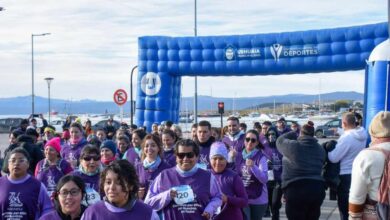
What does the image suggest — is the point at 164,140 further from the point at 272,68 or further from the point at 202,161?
the point at 272,68

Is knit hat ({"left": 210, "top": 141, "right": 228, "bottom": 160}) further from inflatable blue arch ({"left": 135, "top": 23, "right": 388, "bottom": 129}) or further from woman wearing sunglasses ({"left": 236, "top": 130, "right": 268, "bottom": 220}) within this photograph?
inflatable blue arch ({"left": 135, "top": 23, "right": 388, "bottom": 129})

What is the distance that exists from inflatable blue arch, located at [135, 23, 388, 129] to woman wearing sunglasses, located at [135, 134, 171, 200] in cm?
1324

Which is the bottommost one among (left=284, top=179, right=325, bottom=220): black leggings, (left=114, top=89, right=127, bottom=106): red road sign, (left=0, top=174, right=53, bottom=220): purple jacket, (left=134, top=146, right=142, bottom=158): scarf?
(left=284, top=179, right=325, bottom=220): black leggings

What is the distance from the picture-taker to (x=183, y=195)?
573 cm

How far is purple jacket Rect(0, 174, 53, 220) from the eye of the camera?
5.91 meters

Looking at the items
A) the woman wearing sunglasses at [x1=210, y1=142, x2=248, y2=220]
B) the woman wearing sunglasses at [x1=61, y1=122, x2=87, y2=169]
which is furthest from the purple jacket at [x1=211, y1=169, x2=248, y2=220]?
the woman wearing sunglasses at [x1=61, y1=122, x2=87, y2=169]

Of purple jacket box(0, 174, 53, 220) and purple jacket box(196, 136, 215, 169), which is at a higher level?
purple jacket box(196, 136, 215, 169)

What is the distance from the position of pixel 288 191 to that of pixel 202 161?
1131mm

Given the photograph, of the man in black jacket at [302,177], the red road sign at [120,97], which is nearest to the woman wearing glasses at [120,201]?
the man in black jacket at [302,177]

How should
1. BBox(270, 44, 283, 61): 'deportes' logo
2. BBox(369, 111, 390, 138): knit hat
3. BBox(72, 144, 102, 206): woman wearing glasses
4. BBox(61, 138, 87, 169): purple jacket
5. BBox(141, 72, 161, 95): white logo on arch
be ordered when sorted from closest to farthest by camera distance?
BBox(369, 111, 390, 138): knit hat, BBox(72, 144, 102, 206): woman wearing glasses, BBox(61, 138, 87, 169): purple jacket, BBox(270, 44, 283, 61): 'deportes' logo, BBox(141, 72, 161, 95): white logo on arch

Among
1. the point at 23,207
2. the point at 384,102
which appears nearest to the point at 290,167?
the point at 23,207

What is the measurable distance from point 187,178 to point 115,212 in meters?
1.60

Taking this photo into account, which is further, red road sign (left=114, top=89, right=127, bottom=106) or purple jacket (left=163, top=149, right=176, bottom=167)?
red road sign (left=114, top=89, right=127, bottom=106)

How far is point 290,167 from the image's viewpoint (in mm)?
7926
